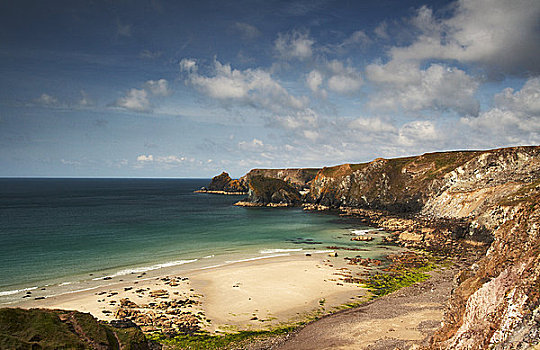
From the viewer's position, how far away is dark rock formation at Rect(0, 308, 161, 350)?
31.2 feet

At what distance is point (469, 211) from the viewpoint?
59.3 meters

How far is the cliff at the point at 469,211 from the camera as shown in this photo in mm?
10766

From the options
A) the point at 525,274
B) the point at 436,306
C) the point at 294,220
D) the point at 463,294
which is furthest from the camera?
the point at 294,220

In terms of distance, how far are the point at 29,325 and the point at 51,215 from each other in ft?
309

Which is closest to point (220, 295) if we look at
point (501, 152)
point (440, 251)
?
point (440, 251)

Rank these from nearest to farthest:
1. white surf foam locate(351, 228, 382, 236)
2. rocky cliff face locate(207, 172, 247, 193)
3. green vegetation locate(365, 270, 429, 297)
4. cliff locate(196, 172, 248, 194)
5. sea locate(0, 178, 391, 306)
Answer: green vegetation locate(365, 270, 429, 297), sea locate(0, 178, 391, 306), white surf foam locate(351, 228, 382, 236), cliff locate(196, 172, 248, 194), rocky cliff face locate(207, 172, 247, 193)

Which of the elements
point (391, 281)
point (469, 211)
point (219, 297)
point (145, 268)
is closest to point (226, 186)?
point (469, 211)

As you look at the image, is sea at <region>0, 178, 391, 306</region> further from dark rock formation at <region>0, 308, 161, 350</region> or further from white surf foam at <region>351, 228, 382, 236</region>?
dark rock formation at <region>0, 308, 161, 350</region>

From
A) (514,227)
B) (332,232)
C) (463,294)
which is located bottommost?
(332,232)

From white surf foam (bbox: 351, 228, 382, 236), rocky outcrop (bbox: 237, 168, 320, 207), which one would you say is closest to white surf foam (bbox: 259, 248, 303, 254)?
white surf foam (bbox: 351, 228, 382, 236)

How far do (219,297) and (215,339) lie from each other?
27.3ft

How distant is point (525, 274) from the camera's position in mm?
10938

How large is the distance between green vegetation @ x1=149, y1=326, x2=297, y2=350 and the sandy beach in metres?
1.11

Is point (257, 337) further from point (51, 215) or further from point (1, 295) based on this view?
point (51, 215)
